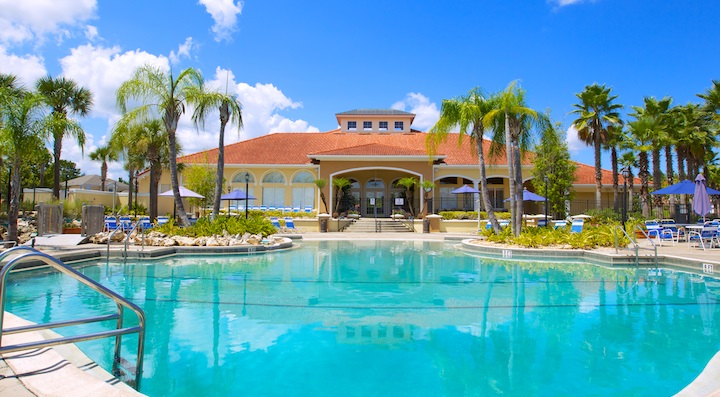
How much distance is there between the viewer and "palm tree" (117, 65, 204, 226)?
17281mm

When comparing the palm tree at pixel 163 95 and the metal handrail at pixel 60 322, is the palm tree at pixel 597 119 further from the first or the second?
the metal handrail at pixel 60 322

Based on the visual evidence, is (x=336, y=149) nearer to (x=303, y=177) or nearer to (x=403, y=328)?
(x=303, y=177)

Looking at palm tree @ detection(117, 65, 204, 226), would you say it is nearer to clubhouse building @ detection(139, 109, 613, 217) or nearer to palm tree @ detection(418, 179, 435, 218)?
clubhouse building @ detection(139, 109, 613, 217)

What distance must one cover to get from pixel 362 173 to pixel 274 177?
621 centimetres

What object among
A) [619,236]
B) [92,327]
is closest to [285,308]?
[92,327]

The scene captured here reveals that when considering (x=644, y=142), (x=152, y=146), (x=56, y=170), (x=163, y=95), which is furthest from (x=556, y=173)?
(x=56, y=170)

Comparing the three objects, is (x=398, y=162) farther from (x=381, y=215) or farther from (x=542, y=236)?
(x=542, y=236)

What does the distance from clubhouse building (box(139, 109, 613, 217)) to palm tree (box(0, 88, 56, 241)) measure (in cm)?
1595

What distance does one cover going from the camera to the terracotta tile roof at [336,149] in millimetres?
30433

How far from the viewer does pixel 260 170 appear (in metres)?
32.3

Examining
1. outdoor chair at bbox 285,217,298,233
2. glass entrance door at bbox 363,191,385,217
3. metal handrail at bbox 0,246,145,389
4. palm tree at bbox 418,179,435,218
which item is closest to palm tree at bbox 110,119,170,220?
outdoor chair at bbox 285,217,298,233

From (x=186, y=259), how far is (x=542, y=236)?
11432mm

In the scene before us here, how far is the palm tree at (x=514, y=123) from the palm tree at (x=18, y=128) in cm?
1461

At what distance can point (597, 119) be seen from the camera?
29250mm
